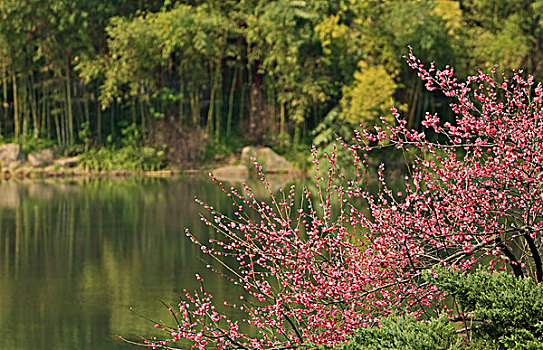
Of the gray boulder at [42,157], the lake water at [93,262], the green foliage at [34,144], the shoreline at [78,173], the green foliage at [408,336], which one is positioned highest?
the green foliage at [34,144]

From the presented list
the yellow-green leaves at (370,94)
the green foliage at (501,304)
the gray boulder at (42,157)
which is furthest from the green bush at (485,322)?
the gray boulder at (42,157)

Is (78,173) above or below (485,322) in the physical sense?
below

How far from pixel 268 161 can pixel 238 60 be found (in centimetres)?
339

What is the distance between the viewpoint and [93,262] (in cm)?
1068

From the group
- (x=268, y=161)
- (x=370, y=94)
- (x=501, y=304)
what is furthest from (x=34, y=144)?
(x=501, y=304)

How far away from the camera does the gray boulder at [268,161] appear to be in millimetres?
22350

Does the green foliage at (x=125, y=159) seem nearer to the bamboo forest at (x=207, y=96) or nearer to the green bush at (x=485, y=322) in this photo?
the bamboo forest at (x=207, y=96)

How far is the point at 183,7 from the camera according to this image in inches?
881

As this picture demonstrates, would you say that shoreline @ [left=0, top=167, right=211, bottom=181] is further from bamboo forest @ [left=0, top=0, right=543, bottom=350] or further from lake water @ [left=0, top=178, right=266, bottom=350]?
lake water @ [left=0, top=178, right=266, bottom=350]

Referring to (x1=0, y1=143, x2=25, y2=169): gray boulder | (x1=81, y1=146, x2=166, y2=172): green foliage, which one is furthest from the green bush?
(x1=0, y1=143, x2=25, y2=169): gray boulder

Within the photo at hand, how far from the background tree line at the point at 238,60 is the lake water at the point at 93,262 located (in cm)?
502

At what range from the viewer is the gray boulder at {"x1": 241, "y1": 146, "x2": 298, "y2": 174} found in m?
22.4

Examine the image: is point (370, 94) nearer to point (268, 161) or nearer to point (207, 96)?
point (268, 161)

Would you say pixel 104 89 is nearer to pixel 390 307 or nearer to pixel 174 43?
pixel 174 43
